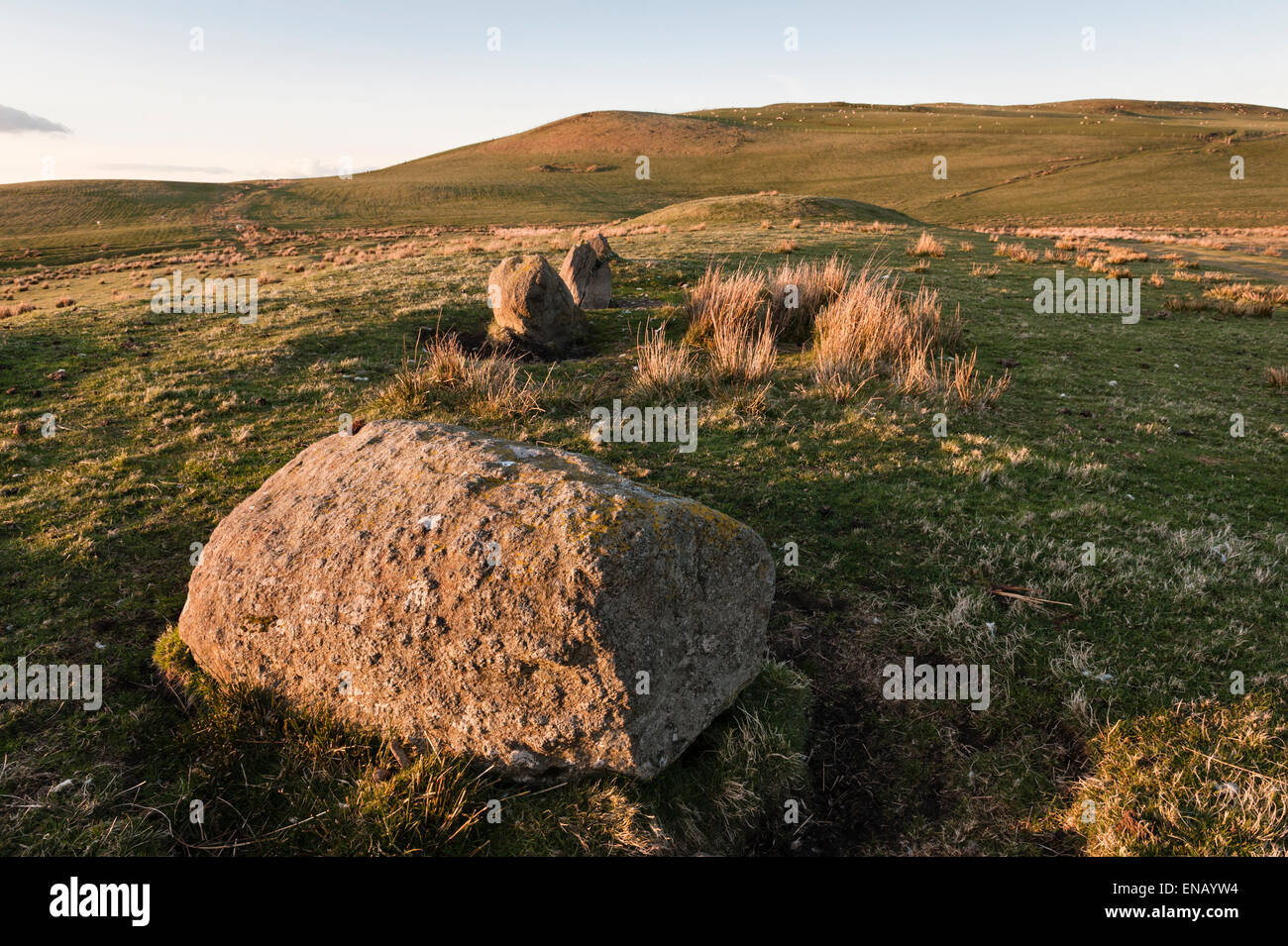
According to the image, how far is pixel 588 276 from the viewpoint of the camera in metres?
15.4

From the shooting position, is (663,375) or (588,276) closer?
(663,375)

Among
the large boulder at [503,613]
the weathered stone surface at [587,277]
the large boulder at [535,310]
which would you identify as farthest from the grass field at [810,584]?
the weathered stone surface at [587,277]

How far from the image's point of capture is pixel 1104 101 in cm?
16012

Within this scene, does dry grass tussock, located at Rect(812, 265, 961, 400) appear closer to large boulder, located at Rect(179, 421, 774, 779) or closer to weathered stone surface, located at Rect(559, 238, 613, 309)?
large boulder, located at Rect(179, 421, 774, 779)

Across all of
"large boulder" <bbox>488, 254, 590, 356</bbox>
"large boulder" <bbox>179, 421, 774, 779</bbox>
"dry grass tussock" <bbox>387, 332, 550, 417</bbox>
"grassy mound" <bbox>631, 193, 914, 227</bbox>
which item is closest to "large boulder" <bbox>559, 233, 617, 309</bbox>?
"large boulder" <bbox>488, 254, 590, 356</bbox>

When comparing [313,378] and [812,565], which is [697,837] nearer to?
[812,565]

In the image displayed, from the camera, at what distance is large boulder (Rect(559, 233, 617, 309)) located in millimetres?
15133

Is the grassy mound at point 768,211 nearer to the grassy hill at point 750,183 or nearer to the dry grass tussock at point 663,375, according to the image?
the grassy hill at point 750,183

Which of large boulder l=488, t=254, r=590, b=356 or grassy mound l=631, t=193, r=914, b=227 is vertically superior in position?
grassy mound l=631, t=193, r=914, b=227

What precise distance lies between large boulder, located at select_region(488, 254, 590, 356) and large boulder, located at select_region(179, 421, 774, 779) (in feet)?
27.9

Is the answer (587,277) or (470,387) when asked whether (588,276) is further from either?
(470,387)

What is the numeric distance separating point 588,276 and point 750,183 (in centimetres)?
A: 7495

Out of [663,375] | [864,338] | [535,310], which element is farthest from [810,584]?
[535,310]
